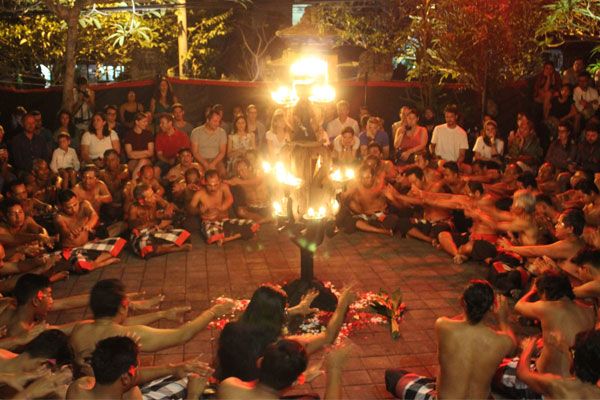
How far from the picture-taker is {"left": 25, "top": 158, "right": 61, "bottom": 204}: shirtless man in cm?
979

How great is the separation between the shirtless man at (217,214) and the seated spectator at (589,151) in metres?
5.42

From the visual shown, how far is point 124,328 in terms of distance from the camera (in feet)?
16.4

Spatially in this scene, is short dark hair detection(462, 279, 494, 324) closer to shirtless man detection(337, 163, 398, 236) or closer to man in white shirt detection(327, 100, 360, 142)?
shirtless man detection(337, 163, 398, 236)

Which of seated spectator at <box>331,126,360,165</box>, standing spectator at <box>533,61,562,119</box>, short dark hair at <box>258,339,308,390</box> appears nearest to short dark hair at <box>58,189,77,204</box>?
seated spectator at <box>331,126,360,165</box>

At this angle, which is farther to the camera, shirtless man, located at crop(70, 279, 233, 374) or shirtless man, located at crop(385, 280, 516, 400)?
shirtless man, located at crop(70, 279, 233, 374)

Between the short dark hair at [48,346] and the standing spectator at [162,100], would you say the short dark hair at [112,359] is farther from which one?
the standing spectator at [162,100]

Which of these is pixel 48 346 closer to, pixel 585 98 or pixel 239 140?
pixel 239 140

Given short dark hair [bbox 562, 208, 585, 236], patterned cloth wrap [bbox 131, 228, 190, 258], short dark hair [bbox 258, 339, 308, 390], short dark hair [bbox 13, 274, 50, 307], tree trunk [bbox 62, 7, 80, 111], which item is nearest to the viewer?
short dark hair [bbox 258, 339, 308, 390]

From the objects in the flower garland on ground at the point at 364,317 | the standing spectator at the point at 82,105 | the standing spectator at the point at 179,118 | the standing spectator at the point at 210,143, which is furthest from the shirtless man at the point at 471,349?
the standing spectator at the point at 82,105

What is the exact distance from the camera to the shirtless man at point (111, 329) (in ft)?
16.1

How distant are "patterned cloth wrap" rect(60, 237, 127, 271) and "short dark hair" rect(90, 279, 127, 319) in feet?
11.7

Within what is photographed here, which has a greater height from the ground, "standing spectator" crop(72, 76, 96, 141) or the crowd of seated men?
"standing spectator" crop(72, 76, 96, 141)

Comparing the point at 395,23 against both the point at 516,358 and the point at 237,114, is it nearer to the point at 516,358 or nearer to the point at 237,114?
the point at 237,114

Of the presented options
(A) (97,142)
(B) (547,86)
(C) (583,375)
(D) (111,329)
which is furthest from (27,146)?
(B) (547,86)
